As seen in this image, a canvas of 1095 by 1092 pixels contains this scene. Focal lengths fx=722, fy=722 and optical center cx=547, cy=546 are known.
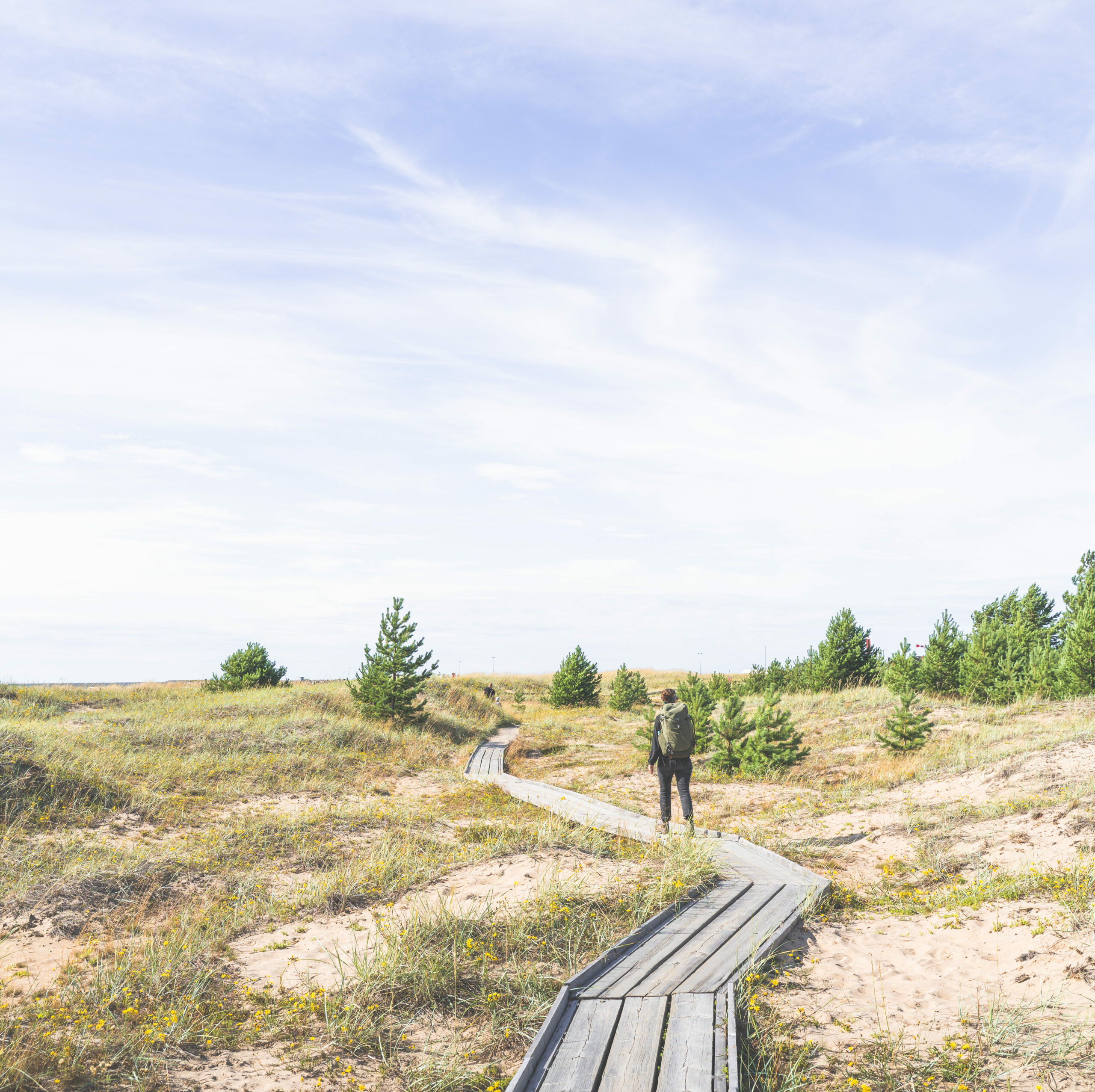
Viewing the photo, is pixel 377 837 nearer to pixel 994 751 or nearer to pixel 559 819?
pixel 559 819

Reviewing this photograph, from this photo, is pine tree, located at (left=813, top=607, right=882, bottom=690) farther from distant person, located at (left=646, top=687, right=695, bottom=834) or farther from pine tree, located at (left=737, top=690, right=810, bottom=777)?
distant person, located at (left=646, top=687, right=695, bottom=834)

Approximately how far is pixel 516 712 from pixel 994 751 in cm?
2873

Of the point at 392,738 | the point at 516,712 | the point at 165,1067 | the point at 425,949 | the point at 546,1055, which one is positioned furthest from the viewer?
the point at 516,712

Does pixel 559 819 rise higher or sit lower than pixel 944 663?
lower

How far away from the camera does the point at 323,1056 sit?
574cm

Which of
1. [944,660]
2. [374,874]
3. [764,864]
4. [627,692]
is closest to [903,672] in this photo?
[944,660]

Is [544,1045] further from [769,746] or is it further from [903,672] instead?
[903,672]

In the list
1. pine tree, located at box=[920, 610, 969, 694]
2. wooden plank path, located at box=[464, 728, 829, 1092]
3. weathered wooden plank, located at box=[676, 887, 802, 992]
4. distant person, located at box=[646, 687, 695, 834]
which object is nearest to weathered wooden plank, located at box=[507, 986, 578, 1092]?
wooden plank path, located at box=[464, 728, 829, 1092]

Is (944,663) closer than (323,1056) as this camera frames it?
No

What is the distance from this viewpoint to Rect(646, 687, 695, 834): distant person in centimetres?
1100

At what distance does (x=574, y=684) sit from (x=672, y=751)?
28.1 m

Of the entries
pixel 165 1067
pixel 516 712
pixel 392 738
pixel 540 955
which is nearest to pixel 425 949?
pixel 540 955

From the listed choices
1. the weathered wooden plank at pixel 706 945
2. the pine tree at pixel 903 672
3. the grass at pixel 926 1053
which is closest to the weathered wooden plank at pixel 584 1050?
the weathered wooden plank at pixel 706 945

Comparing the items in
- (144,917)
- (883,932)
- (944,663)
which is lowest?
(144,917)
